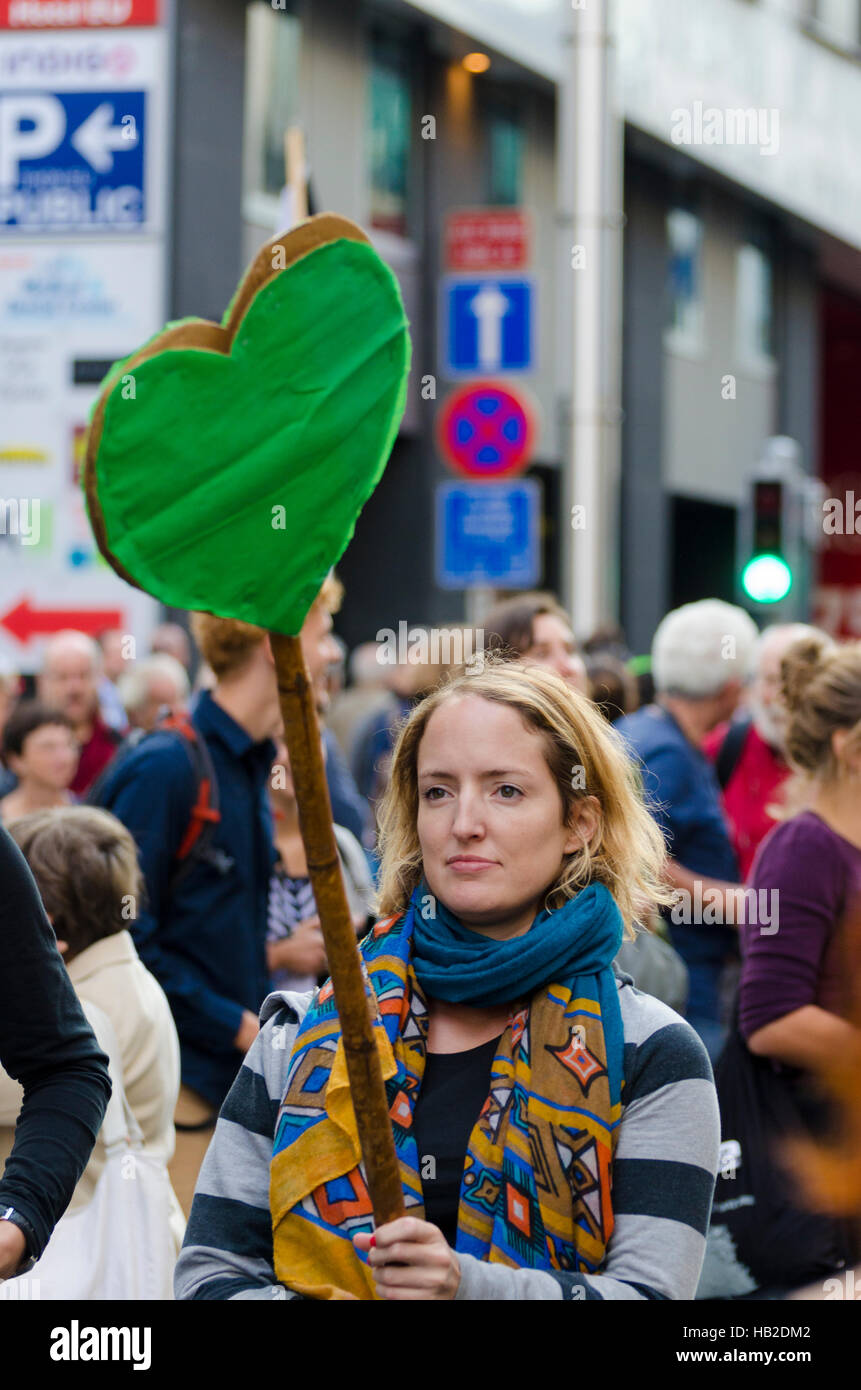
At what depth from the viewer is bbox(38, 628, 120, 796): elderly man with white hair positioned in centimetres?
853

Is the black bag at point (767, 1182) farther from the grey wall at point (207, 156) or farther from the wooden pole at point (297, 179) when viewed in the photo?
the grey wall at point (207, 156)

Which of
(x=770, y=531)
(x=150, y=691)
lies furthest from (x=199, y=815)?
(x=770, y=531)

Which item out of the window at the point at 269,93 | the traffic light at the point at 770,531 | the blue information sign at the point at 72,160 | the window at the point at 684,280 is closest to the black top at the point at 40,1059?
the traffic light at the point at 770,531

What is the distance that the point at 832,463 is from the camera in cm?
3359

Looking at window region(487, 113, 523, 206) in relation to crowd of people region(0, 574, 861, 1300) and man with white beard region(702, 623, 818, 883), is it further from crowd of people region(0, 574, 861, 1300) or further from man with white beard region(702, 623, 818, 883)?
crowd of people region(0, 574, 861, 1300)

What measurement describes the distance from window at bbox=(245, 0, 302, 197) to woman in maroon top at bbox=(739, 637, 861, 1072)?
1267cm

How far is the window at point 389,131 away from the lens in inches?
676

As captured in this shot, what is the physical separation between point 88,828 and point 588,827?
4.20 feet

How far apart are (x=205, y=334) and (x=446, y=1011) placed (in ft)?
3.13

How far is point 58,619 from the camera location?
13.5 metres

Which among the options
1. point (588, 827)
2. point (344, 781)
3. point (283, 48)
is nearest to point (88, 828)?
point (588, 827)

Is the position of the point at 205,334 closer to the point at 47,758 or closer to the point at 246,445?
the point at 246,445

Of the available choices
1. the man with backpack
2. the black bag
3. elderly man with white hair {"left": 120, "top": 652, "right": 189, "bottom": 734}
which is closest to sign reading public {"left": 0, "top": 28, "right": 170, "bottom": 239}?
elderly man with white hair {"left": 120, "top": 652, "right": 189, "bottom": 734}
